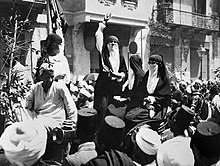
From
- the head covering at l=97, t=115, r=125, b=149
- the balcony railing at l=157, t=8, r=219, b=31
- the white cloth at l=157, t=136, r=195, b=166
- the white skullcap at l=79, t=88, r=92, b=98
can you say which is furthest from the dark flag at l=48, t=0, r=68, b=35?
the balcony railing at l=157, t=8, r=219, b=31

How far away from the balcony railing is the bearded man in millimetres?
14514

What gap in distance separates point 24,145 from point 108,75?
4104 millimetres

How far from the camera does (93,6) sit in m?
18.4

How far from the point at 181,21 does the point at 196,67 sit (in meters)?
3.09

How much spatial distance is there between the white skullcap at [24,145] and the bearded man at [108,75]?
141 inches

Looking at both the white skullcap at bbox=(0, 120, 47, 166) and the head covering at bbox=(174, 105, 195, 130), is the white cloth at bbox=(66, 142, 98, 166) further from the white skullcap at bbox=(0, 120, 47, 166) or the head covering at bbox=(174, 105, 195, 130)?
the head covering at bbox=(174, 105, 195, 130)

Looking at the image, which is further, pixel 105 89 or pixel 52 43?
pixel 105 89

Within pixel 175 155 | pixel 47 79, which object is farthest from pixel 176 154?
pixel 47 79

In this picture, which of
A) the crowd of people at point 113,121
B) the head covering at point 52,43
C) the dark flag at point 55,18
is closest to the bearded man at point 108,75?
the crowd of people at point 113,121

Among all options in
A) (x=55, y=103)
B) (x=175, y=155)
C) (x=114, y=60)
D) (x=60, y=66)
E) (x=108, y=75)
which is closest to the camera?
(x=175, y=155)

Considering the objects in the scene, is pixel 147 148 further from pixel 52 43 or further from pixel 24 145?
pixel 52 43

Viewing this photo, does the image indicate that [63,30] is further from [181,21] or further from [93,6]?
[181,21]

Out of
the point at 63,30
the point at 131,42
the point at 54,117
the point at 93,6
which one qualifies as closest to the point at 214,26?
the point at 131,42

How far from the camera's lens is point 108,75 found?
295 inches
